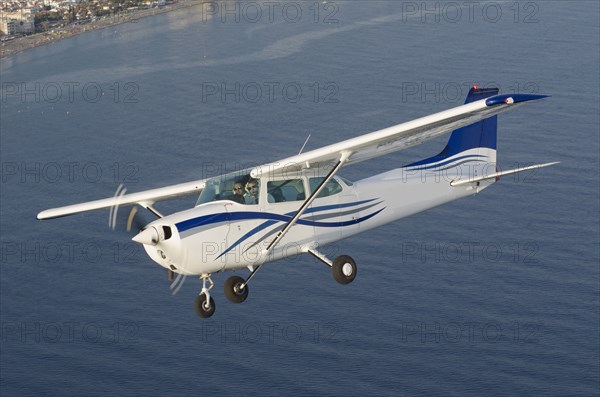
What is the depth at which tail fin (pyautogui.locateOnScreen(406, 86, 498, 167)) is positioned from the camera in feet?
100

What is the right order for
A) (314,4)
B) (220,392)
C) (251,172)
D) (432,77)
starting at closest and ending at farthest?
(251,172), (220,392), (432,77), (314,4)

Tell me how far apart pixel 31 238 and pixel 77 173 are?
410 inches

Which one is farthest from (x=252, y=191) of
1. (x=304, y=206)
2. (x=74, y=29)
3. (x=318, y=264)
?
(x=74, y=29)

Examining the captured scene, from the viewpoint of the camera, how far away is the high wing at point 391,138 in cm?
2244

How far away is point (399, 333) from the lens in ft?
285

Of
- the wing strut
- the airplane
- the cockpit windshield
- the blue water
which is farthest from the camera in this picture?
the blue water

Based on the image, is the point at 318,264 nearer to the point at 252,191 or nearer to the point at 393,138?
the point at 252,191

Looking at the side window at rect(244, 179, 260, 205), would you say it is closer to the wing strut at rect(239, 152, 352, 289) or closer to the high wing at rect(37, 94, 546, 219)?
the high wing at rect(37, 94, 546, 219)

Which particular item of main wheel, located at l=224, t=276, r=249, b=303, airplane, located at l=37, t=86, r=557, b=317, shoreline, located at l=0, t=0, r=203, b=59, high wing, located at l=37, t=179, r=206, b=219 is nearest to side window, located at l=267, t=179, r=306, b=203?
airplane, located at l=37, t=86, r=557, b=317

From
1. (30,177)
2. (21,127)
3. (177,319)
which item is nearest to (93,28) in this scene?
(21,127)

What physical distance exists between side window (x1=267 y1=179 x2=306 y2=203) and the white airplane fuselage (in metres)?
Result: 0.09

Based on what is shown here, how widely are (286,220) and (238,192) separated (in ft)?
4.49

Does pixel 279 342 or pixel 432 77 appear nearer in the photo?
pixel 279 342

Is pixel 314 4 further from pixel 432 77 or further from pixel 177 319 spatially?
pixel 177 319
